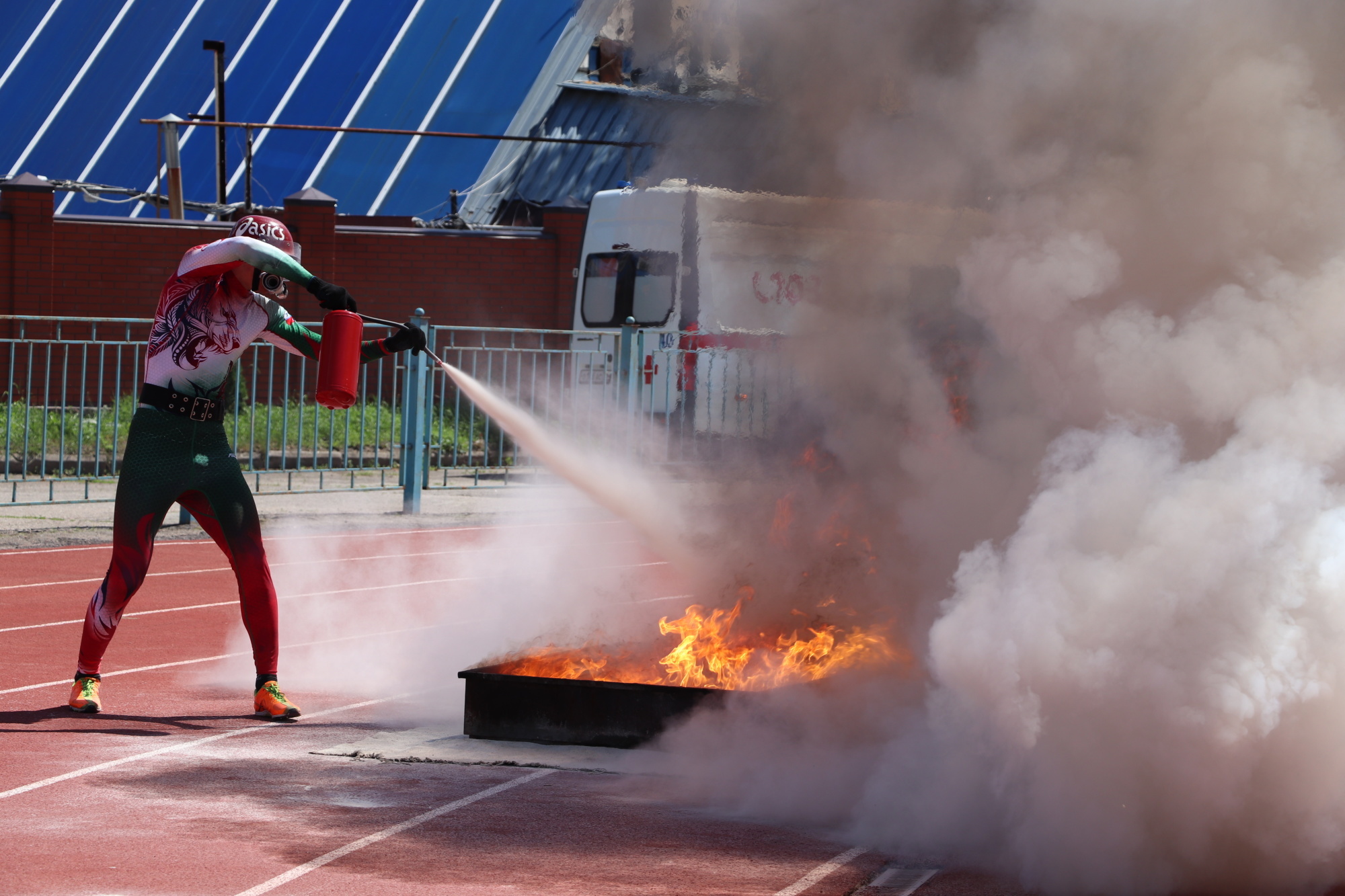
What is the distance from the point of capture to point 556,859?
4730mm

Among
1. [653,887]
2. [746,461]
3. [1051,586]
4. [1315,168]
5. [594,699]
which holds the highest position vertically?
[1315,168]

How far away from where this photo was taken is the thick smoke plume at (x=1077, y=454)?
437 cm

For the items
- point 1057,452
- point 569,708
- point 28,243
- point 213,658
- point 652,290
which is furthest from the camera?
point 28,243

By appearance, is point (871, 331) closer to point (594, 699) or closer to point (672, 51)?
point (672, 51)

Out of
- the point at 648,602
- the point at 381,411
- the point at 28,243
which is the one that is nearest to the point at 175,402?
the point at 648,602

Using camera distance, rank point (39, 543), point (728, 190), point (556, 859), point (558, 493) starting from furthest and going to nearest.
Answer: point (558, 493) < point (39, 543) < point (728, 190) < point (556, 859)

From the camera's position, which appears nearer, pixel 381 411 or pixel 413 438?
pixel 413 438

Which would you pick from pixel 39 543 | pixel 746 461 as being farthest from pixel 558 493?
pixel 746 461

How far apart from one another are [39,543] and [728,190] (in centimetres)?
743

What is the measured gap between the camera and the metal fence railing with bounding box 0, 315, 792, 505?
42.8 ft

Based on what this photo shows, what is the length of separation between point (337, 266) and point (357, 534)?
10.2 m

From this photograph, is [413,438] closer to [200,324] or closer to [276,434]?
[276,434]

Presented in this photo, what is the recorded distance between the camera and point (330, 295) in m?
6.35

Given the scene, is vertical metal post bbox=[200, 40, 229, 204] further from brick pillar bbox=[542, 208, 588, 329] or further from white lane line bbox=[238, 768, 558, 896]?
white lane line bbox=[238, 768, 558, 896]
